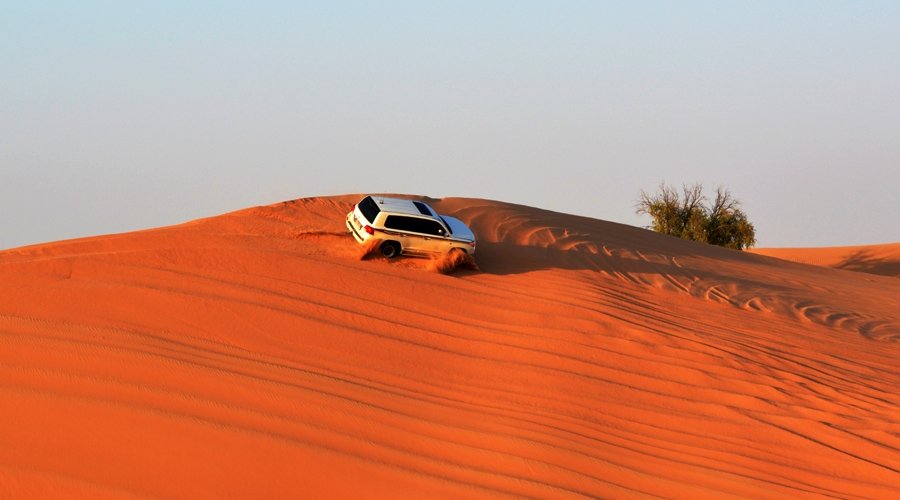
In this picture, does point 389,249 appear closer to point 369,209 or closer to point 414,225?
point 414,225

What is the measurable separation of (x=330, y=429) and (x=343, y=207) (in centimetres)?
946

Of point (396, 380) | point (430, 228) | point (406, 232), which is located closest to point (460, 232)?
point (430, 228)

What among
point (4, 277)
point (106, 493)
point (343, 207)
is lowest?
point (106, 493)

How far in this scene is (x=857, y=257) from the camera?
4106 centimetres

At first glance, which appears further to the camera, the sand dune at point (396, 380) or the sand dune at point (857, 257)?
the sand dune at point (857, 257)

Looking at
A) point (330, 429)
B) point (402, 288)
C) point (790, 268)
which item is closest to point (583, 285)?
point (402, 288)

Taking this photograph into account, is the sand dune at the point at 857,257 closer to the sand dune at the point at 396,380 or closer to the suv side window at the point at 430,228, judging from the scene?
the sand dune at the point at 396,380

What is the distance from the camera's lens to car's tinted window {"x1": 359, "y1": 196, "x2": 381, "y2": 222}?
1250 centimetres

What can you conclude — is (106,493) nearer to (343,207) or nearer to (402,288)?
(402,288)

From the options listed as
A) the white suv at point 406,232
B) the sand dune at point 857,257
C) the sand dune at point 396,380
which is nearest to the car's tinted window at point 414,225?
the white suv at point 406,232

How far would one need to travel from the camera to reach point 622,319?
36.2 feet

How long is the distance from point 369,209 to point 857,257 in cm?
3455

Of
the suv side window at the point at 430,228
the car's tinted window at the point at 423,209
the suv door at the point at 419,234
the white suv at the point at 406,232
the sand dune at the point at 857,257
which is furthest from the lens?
the sand dune at the point at 857,257

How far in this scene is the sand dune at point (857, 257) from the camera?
38.2 meters
